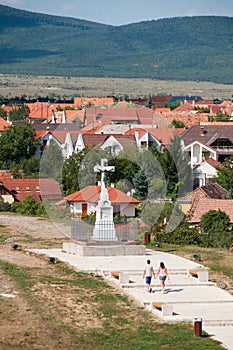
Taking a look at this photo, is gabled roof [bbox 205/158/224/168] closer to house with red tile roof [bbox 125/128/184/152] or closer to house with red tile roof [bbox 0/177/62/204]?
house with red tile roof [bbox 125/128/184/152]

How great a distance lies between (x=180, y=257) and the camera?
97.2 feet

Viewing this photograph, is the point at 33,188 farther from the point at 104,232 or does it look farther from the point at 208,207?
the point at 104,232

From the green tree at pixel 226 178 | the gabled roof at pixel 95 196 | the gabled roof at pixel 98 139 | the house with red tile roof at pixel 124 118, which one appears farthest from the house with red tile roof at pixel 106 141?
the house with red tile roof at pixel 124 118

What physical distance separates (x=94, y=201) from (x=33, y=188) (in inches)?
530

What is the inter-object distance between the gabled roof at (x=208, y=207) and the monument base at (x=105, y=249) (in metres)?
9.59

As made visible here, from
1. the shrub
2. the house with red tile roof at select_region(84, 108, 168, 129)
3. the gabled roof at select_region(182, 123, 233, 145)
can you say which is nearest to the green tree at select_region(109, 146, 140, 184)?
the shrub

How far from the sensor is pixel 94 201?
38.7 meters

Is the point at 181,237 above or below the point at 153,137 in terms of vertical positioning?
below

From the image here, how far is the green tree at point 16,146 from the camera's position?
215 feet

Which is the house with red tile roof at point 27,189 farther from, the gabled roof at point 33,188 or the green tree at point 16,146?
the green tree at point 16,146

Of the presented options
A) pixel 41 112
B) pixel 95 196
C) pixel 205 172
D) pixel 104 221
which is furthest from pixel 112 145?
pixel 41 112

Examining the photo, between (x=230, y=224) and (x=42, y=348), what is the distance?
793 inches

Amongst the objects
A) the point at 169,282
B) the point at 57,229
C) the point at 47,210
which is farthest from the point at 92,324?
the point at 47,210

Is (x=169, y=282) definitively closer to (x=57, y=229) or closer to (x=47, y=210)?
(x=57, y=229)
